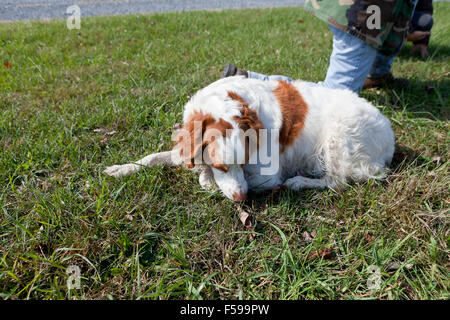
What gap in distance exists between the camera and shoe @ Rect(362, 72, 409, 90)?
158 inches

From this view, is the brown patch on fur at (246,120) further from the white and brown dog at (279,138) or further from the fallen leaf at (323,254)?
the fallen leaf at (323,254)

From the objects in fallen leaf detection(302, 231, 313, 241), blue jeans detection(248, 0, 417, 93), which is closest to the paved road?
blue jeans detection(248, 0, 417, 93)

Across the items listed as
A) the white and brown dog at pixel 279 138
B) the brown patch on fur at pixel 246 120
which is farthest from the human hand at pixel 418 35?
the brown patch on fur at pixel 246 120

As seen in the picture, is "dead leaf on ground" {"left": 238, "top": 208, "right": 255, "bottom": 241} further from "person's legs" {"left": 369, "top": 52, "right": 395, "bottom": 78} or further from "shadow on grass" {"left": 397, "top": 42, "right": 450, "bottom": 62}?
"shadow on grass" {"left": 397, "top": 42, "right": 450, "bottom": 62}

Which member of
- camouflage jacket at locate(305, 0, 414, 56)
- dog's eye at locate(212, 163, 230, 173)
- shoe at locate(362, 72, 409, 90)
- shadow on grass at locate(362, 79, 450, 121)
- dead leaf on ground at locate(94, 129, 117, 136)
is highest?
camouflage jacket at locate(305, 0, 414, 56)

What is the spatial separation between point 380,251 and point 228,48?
4.26 metres

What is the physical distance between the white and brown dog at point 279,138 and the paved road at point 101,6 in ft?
21.6

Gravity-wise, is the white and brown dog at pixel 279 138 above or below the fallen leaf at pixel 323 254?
above

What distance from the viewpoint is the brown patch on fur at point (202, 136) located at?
209 centimetres

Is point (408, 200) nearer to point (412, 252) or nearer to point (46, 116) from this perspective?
point (412, 252)

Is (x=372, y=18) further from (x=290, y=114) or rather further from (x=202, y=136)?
(x=202, y=136)

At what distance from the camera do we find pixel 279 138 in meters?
2.41

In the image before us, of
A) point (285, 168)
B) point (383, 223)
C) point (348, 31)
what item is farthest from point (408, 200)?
point (348, 31)
